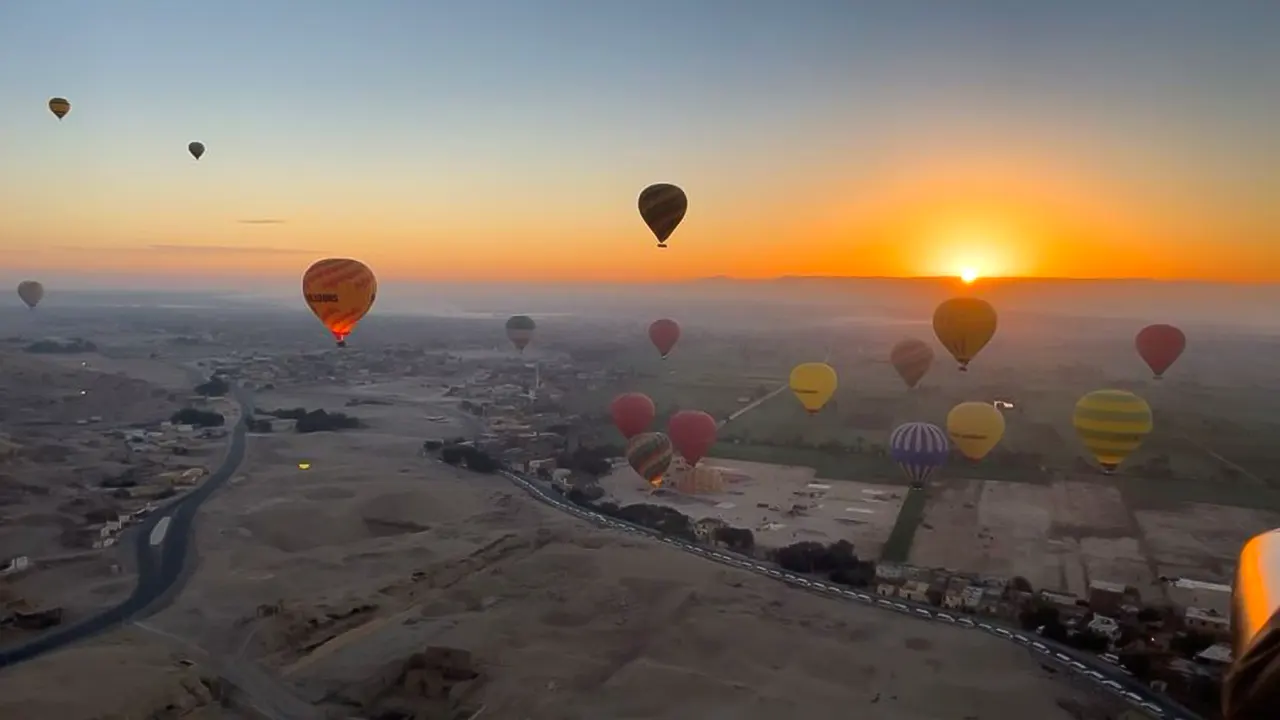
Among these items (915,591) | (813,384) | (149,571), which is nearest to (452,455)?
(149,571)

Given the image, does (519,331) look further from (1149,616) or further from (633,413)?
(1149,616)

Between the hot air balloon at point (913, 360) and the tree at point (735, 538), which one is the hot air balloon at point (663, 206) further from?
the hot air balloon at point (913, 360)

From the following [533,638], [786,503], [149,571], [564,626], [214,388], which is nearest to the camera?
[533,638]

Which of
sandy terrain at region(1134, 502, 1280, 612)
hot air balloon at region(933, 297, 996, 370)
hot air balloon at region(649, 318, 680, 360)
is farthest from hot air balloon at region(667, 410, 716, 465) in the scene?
hot air balloon at region(649, 318, 680, 360)

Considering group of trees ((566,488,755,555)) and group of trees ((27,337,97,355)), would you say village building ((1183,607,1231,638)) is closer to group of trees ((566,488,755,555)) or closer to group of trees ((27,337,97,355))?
group of trees ((566,488,755,555))

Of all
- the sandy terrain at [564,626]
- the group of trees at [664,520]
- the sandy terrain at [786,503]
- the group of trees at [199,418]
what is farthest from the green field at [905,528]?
the group of trees at [199,418]

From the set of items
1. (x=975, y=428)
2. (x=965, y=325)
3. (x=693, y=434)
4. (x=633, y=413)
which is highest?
(x=965, y=325)

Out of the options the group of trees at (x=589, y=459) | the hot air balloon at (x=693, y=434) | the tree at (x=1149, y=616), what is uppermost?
the hot air balloon at (x=693, y=434)
